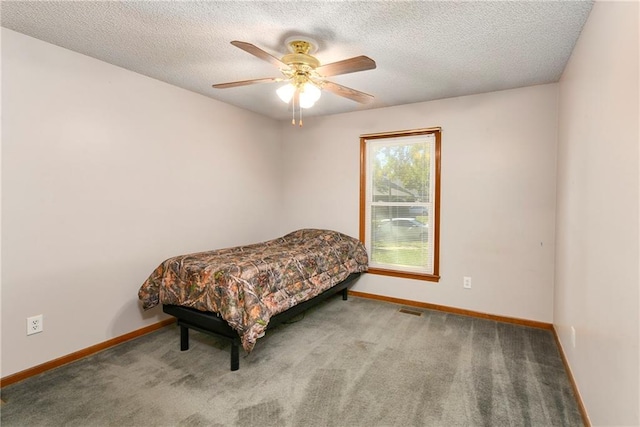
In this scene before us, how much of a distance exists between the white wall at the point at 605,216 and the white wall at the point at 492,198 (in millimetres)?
779

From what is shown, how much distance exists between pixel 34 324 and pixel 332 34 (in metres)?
2.92

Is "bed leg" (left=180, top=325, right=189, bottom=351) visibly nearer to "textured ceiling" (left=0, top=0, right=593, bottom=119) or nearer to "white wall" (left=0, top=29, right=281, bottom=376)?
"white wall" (left=0, top=29, right=281, bottom=376)

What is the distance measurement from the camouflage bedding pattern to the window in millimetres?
837

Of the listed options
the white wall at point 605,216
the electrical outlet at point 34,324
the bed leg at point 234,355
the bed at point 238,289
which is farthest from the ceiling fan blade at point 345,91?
the electrical outlet at point 34,324

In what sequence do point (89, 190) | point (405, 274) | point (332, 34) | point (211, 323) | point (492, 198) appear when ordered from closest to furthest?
point (332, 34), point (211, 323), point (89, 190), point (492, 198), point (405, 274)

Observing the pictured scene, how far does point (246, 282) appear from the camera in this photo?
2316mm

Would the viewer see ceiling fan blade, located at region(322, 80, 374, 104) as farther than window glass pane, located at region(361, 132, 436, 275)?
No

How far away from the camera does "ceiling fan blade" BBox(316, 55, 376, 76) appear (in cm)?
189

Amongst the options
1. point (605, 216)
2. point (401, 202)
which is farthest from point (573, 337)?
point (401, 202)

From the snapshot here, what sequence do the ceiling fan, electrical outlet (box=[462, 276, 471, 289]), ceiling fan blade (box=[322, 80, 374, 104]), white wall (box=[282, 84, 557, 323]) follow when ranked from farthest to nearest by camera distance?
electrical outlet (box=[462, 276, 471, 289]), white wall (box=[282, 84, 557, 323]), ceiling fan blade (box=[322, 80, 374, 104]), the ceiling fan

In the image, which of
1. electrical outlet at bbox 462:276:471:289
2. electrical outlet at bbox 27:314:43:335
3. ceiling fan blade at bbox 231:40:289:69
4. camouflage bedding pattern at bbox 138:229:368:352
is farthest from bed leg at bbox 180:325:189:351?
electrical outlet at bbox 462:276:471:289

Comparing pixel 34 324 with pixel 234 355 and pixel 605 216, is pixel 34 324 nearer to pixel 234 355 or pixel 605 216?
pixel 234 355

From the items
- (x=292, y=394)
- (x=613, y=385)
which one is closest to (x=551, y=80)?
(x=613, y=385)

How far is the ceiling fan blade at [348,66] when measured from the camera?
1.89 m
